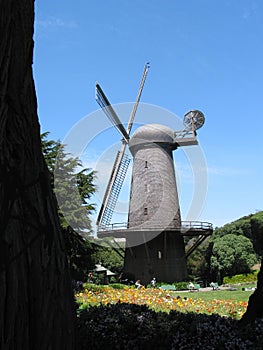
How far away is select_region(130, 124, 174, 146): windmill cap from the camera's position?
84.4ft

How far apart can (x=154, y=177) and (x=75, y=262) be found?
29.6 feet

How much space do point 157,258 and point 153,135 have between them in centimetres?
837

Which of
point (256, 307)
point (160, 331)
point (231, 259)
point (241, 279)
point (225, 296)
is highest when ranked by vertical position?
point (231, 259)

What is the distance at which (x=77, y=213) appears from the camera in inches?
707

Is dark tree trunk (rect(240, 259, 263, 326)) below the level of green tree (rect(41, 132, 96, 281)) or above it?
below

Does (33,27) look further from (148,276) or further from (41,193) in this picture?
(148,276)

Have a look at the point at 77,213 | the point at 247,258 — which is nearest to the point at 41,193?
the point at 77,213

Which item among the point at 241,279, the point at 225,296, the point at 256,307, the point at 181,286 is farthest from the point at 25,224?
the point at 241,279

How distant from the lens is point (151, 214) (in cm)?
2402

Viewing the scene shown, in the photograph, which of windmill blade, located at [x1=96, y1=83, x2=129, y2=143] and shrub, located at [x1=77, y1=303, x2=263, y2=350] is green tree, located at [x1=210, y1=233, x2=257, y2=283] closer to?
windmill blade, located at [x1=96, y1=83, x2=129, y2=143]

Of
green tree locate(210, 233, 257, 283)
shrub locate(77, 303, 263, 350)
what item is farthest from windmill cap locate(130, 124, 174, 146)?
shrub locate(77, 303, 263, 350)

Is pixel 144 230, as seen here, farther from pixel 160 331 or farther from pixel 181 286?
pixel 160 331

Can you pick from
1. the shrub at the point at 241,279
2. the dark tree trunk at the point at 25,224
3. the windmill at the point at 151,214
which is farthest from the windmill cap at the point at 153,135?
the dark tree trunk at the point at 25,224

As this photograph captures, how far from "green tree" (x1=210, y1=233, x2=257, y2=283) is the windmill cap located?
37.0ft
